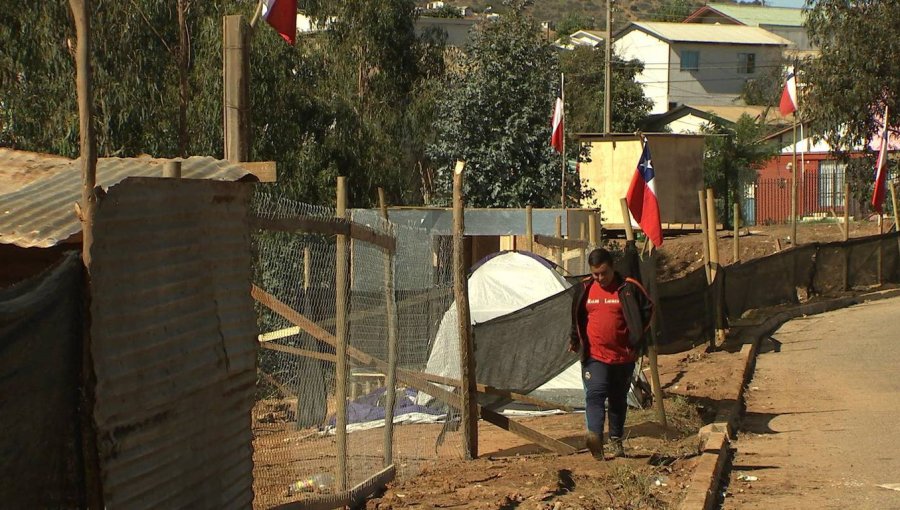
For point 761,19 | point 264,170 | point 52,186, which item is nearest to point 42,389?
point 52,186

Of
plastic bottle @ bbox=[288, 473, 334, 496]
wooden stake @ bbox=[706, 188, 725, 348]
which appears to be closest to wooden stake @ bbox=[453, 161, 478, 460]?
plastic bottle @ bbox=[288, 473, 334, 496]

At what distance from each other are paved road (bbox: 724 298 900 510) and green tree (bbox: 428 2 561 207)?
9.47 m

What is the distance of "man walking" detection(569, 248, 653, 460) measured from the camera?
9.55m

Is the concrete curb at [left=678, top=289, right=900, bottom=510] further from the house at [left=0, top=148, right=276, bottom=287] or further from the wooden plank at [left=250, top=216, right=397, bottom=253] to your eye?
the house at [left=0, top=148, right=276, bottom=287]

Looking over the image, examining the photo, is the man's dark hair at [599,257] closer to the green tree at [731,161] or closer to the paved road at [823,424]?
the paved road at [823,424]

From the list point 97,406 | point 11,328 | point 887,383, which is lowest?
point 887,383

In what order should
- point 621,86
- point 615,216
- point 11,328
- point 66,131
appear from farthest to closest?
point 621,86, point 615,216, point 66,131, point 11,328

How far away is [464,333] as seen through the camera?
32.5 feet

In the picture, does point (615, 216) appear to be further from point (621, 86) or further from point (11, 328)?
point (11, 328)

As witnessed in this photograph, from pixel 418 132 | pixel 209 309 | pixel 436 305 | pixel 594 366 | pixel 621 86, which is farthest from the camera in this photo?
pixel 621 86

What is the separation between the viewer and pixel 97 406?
411 cm

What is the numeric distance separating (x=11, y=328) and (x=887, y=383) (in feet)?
41.6

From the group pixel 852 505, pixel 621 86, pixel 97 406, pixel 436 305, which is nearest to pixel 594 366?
pixel 436 305

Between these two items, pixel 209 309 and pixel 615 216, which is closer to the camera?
pixel 209 309
